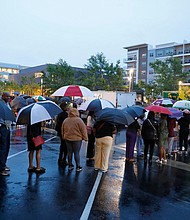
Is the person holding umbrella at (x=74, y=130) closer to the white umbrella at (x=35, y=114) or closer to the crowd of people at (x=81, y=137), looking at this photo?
the crowd of people at (x=81, y=137)

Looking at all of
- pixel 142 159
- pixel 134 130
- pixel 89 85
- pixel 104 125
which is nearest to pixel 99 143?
pixel 104 125

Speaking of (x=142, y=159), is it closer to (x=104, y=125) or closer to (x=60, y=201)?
(x=104, y=125)

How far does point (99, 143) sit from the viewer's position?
7.32 m

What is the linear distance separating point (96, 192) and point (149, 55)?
264 feet

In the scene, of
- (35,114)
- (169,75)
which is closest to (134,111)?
(35,114)

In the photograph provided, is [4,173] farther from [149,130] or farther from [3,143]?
[149,130]

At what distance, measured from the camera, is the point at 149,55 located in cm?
8250

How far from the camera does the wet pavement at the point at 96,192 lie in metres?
4.75

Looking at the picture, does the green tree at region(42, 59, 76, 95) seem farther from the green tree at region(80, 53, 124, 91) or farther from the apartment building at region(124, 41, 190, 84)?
the apartment building at region(124, 41, 190, 84)

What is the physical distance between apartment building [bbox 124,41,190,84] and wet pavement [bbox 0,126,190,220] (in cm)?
6537

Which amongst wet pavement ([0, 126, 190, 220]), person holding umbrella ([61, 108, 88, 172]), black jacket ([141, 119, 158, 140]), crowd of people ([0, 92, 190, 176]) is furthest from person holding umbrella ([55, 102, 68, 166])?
black jacket ([141, 119, 158, 140])

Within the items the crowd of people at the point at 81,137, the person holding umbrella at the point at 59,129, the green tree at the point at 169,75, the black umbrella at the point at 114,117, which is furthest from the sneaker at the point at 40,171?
the green tree at the point at 169,75

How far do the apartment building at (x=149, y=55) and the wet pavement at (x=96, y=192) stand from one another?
65371 millimetres

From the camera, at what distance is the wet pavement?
15.6 feet
